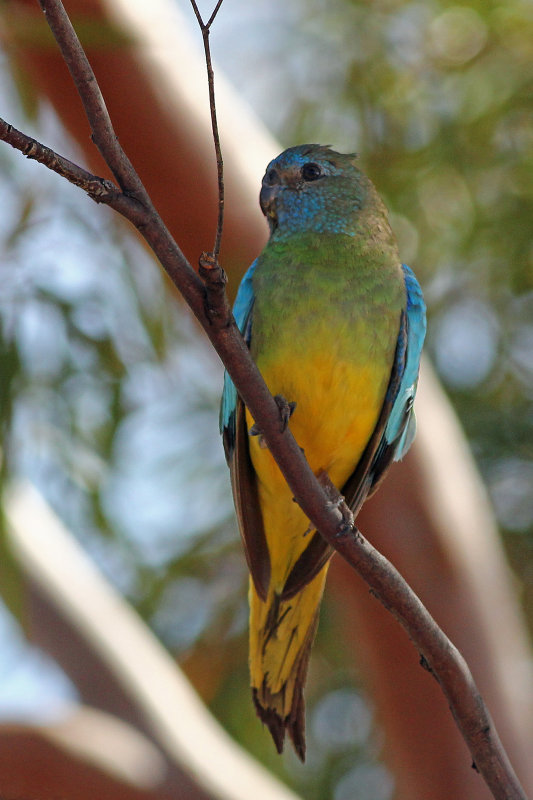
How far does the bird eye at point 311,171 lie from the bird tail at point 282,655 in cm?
117

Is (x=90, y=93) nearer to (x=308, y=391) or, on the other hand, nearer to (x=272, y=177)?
(x=308, y=391)

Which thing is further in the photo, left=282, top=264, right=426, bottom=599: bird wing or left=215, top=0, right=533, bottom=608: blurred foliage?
left=215, top=0, right=533, bottom=608: blurred foliage

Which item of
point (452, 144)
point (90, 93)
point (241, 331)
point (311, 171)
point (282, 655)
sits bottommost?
point (282, 655)

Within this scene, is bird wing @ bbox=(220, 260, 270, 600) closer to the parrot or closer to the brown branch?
the parrot

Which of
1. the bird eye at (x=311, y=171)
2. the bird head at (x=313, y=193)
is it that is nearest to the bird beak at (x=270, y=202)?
the bird head at (x=313, y=193)

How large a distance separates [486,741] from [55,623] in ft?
8.31

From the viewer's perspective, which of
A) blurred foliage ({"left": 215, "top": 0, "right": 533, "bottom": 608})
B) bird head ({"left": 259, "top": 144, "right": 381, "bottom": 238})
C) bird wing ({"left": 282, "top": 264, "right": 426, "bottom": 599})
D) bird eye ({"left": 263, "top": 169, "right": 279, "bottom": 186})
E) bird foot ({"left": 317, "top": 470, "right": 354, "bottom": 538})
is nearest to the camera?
bird foot ({"left": 317, "top": 470, "right": 354, "bottom": 538})

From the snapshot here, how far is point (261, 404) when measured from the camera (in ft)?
5.45

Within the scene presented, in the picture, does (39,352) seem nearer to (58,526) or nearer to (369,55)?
(58,526)

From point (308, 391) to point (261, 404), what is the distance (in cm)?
68

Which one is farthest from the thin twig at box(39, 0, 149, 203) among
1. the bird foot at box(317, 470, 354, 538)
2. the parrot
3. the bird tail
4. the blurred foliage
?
the blurred foliage

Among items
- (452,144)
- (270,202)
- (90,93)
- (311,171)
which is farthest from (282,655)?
(452,144)

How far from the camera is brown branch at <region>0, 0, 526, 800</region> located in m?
1.43

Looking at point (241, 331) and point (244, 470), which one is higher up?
point (241, 331)
